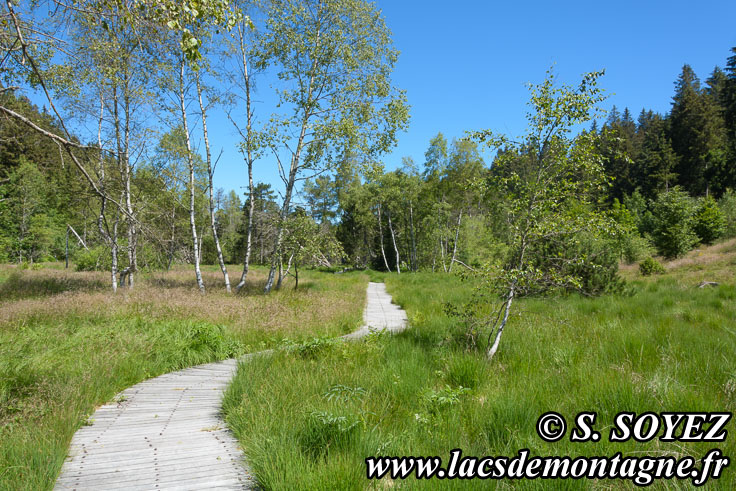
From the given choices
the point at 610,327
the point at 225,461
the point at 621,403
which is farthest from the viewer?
the point at 610,327

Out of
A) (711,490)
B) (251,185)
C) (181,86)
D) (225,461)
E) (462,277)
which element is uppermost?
(181,86)

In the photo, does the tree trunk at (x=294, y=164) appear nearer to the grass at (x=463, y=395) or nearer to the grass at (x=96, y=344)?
the grass at (x=96, y=344)

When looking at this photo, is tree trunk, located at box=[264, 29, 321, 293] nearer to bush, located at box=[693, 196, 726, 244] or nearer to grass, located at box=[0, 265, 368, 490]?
grass, located at box=[0, 265, 368, 490]

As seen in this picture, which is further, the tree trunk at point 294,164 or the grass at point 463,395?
the tree trunk at point 294,164

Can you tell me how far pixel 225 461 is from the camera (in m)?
3.06

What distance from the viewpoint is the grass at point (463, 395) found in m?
2.73

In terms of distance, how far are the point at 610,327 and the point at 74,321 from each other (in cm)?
1164

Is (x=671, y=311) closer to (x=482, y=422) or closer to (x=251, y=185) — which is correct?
(x=482, y=422)

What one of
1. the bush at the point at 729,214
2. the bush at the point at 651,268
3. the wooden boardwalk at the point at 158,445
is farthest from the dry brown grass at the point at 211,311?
the bush at the point at 729,214

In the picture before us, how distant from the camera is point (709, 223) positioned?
27141 mm

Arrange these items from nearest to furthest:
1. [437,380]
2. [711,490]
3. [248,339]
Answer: [711,490] < [437,380] < [248,339]

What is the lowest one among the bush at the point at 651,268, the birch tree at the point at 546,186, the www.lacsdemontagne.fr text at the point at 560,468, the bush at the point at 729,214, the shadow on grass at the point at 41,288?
the www.lacsdemontagne.fr text at the point at 560,468

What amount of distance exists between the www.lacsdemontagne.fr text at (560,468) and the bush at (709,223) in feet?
112

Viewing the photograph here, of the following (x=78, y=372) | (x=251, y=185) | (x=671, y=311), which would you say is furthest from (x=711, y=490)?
(x=251, y=185)
